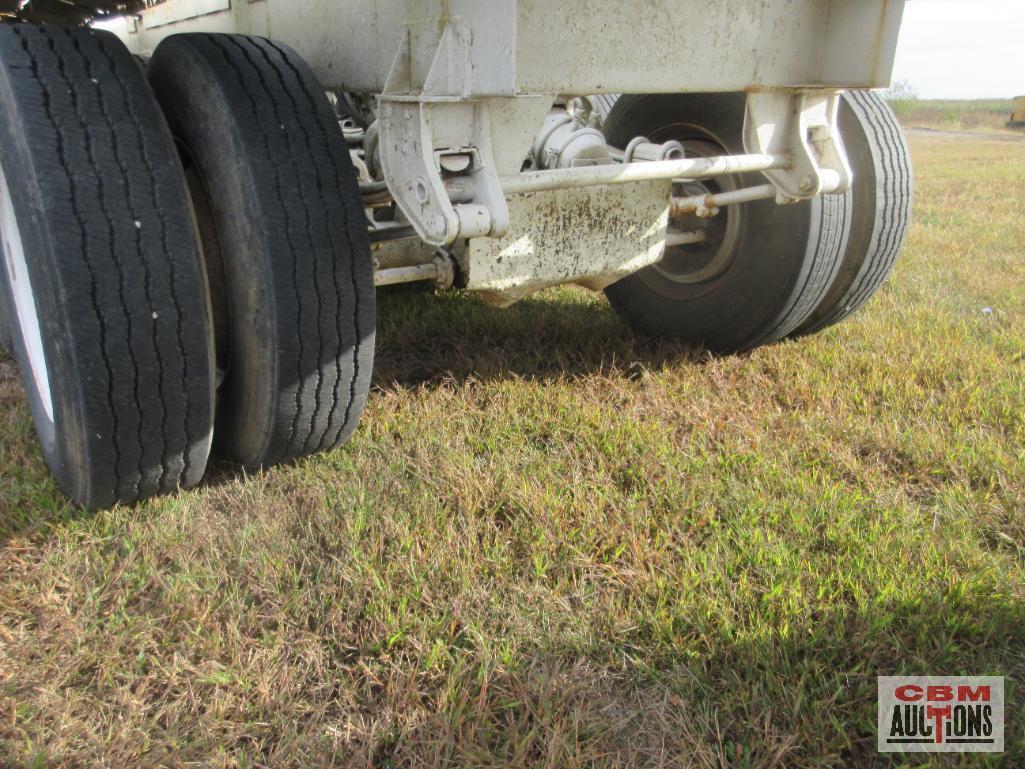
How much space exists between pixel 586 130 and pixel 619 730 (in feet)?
5.88

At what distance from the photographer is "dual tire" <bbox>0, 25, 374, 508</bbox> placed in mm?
1884

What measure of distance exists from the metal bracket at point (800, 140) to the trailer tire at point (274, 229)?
50.5 inches

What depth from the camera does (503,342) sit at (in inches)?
136

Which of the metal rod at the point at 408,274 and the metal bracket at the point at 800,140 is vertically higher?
the metal bracket at the point at 800,140

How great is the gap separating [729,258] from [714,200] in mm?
525

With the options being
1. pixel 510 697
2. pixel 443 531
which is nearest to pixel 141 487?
pixel 443 531

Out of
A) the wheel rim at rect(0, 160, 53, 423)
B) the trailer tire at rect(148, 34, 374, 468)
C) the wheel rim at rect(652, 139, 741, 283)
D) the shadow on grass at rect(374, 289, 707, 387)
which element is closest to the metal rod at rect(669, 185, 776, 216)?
the wheel rim at rect(652, 139, 741, 283)

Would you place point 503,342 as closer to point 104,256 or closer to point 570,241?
point 570,241

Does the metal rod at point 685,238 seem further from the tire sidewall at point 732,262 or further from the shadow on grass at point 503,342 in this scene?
the shadow on grass at point 503,342

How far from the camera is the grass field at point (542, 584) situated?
154 cm

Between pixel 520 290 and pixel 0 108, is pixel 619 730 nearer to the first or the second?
pixel 520 290

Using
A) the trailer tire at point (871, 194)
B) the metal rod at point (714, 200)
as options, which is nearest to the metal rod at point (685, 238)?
the metal rod at point (714, 200)

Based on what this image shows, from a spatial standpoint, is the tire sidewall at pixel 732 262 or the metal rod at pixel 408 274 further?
the tire sidewall at pixel 732 262

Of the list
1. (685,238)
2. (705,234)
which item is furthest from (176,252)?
(705,234)
